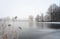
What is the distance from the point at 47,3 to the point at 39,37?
489 mm

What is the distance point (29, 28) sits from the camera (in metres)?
1.12

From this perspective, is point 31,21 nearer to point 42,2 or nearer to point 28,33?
point 28,33

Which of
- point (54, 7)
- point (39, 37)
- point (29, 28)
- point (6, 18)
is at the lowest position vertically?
point (39, 37)

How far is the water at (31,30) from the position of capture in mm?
1062

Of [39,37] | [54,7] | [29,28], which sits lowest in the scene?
[39,37]

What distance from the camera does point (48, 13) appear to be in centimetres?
115

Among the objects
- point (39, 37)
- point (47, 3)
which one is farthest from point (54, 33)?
point (47, 3)

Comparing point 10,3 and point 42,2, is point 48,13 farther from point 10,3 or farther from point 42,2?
point 10,3

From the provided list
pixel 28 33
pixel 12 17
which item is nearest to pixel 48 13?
pixel 28 33

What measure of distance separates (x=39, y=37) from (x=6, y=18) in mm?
510

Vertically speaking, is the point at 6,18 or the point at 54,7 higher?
the point at 54,7

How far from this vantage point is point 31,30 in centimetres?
112

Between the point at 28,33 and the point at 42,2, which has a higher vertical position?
the point at 42,2

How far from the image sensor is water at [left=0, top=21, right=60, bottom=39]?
106 cm
